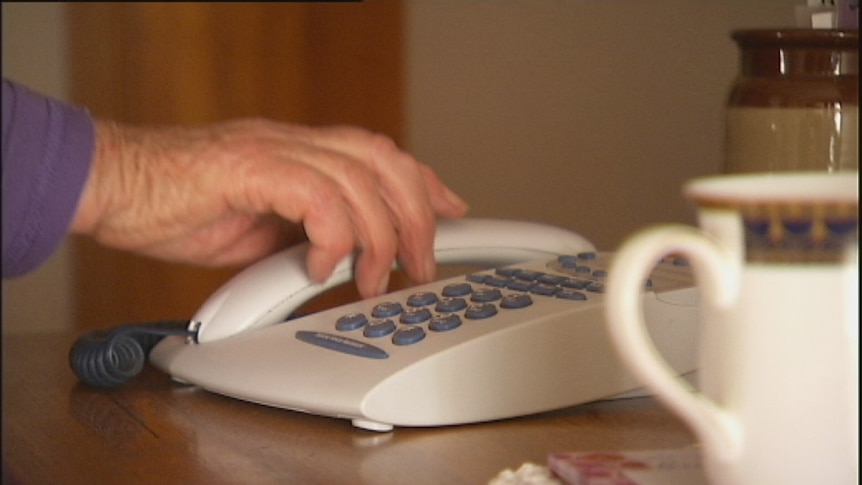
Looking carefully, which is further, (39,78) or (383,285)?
(39,78)

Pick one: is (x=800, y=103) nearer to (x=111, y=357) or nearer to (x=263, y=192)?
(x=263, y=192)

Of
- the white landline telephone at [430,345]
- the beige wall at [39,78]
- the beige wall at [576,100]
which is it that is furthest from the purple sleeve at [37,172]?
the beige wall at [39,78]

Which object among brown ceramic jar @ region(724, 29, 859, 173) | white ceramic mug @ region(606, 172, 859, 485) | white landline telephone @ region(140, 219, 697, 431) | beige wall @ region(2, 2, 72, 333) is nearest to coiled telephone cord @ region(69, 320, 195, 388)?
white landline telephone @ region(140, 219, 697, 431)

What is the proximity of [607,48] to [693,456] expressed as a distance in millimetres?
989

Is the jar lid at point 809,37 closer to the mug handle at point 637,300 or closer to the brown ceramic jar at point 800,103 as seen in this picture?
the brown ceramic jar at point 800,103

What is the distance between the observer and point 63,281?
240cm

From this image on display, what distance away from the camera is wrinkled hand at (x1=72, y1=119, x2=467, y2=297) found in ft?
2.23

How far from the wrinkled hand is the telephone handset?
2 cm

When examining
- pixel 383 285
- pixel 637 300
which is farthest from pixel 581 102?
pixel 637 300

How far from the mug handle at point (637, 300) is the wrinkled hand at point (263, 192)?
35 cm

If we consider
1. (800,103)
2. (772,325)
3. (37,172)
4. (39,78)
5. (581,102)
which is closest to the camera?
(772,325)

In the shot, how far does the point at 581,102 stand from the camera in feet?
4.82

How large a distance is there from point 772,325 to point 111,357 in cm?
52

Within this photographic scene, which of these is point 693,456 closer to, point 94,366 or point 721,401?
point 721,401
